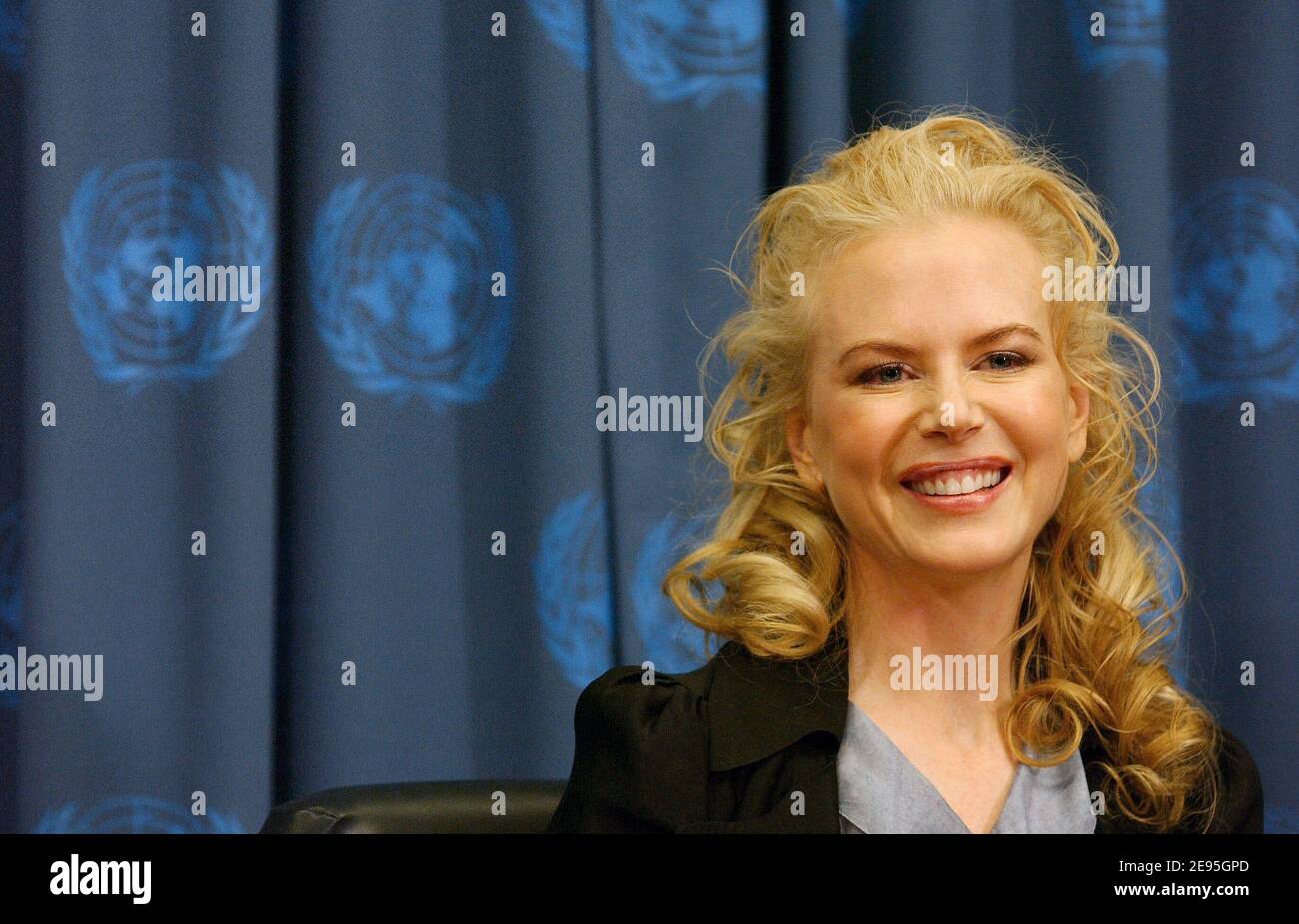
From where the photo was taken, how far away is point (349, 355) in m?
1.56

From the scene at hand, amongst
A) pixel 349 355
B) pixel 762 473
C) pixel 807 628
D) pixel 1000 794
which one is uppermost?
pixel 349 355

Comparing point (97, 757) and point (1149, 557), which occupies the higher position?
point (1149, 557)

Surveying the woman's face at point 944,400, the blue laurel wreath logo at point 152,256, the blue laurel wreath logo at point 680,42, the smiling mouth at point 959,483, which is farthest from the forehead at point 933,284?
the blue laurel wreath logo at point 152,256

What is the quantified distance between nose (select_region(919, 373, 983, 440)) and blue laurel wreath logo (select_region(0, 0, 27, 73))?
3.89 ft

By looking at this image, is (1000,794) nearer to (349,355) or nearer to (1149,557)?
(1149,557)

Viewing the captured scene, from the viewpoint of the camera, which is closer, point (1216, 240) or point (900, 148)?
point (900, 148)

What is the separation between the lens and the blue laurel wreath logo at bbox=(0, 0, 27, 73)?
1.58 metres

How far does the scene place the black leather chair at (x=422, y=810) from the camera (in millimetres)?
1056

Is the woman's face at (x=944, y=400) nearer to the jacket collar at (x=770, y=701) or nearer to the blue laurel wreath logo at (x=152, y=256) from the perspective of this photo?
the jacket collar at (x=770, y=701)

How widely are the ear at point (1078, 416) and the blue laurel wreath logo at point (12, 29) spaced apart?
1.26 m

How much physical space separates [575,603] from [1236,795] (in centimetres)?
74

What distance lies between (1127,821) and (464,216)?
0.97 m

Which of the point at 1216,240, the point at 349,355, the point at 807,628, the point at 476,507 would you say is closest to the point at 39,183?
the point at 349,355

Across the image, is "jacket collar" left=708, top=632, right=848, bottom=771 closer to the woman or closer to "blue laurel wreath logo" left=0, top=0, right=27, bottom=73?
the woman
